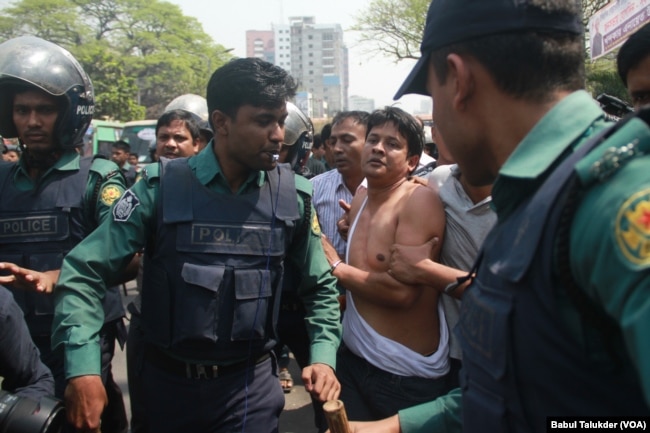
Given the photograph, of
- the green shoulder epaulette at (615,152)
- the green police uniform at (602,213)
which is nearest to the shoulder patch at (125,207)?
the green police uniform at (602,213)

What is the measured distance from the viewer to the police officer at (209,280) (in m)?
2.15

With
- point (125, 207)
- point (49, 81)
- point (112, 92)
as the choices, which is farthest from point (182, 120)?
point (112, 92)

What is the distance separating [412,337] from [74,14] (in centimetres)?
4414

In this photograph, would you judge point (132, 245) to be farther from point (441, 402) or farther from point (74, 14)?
point (74, 14)

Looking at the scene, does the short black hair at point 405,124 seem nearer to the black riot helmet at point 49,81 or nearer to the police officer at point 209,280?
the police officer at point 209,280

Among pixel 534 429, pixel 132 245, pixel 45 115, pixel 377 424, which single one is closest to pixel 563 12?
pixel 534 429

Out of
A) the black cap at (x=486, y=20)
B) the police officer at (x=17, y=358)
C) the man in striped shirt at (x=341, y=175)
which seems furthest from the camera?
the man in striped shirt at (x=341, y=175)

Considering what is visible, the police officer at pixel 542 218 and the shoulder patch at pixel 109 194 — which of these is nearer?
the police officer at pixel 542 218

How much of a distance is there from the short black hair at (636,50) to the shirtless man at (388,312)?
3.26 ft

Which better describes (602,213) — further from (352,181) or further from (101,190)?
(352,181)

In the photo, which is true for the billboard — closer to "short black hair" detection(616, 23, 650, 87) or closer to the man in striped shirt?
the man in striped shirt

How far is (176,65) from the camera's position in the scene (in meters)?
43.1

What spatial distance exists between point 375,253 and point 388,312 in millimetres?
271

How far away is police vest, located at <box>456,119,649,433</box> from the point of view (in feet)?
2.87
